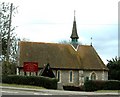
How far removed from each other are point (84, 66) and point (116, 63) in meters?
6.10

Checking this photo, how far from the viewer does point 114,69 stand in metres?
62.9

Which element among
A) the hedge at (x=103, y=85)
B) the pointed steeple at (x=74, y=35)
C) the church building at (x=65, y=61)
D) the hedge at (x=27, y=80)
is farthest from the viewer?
the pointed steeple at (x=74, y=35)

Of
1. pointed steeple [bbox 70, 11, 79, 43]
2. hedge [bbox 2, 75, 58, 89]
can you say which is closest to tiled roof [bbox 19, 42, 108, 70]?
pointed steeple [bbox 70, 11, 79, 43]

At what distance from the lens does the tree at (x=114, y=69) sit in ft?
202

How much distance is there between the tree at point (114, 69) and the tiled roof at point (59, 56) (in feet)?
4.27

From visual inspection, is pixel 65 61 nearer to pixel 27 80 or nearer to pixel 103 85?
pixel 103 85

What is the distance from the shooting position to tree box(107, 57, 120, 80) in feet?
202

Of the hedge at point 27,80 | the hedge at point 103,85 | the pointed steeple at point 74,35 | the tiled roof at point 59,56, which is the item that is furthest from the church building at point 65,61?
the hedge at point 27,80

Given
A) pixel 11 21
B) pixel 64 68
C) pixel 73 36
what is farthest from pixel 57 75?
pixel 11 21

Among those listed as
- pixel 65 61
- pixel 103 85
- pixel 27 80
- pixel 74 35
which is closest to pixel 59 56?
pixel 65 61

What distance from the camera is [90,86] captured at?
147 feet

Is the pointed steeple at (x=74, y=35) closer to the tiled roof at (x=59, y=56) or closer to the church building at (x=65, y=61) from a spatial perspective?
the tiled roof at (x=59, y=56)

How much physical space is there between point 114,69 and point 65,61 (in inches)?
368

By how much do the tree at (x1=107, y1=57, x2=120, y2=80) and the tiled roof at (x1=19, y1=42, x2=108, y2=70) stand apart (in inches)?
51.3
